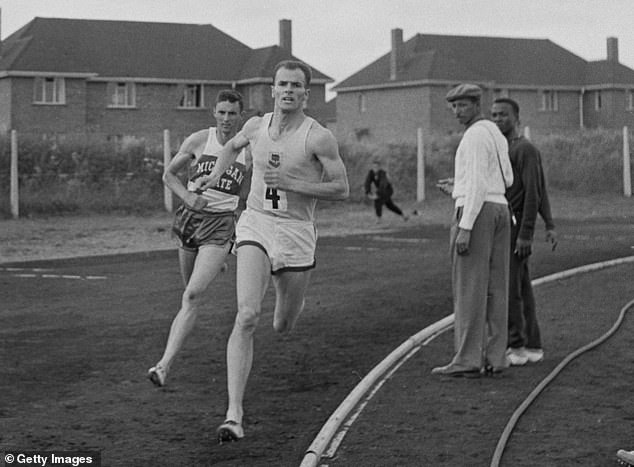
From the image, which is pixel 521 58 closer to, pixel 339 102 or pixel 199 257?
pixel 339 102

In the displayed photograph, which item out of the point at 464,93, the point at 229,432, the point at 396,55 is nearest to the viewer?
the point at 229,432

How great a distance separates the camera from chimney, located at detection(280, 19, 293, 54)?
2940 inches

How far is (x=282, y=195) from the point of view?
7.75m

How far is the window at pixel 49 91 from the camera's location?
63.1 meters

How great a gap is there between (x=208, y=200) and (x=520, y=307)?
109 inches

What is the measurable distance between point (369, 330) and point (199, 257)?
3214 mm

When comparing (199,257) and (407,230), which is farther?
(407,230)

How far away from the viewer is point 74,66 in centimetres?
6381

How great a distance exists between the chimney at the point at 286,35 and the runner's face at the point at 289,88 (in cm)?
6752

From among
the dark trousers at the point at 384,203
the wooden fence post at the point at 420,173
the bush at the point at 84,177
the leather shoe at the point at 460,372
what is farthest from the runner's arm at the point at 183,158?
the wooden fence post at the point at 420,173

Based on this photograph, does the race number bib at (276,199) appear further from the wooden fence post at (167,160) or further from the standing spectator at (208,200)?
the wooden fence post at (167,160)

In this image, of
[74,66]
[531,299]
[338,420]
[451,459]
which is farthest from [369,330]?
[74,66]

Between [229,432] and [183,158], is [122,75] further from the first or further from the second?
[229,432]

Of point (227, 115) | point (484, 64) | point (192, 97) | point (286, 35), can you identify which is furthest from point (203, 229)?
point (484, 64)
